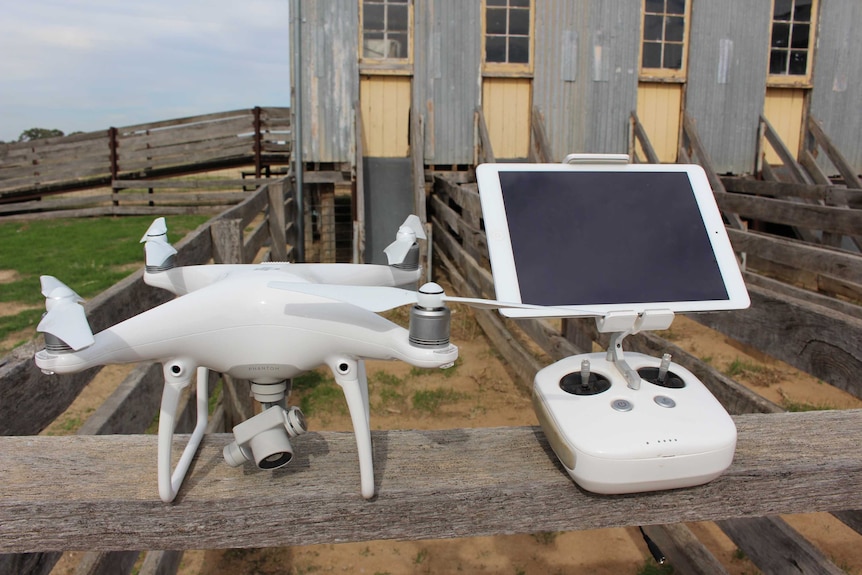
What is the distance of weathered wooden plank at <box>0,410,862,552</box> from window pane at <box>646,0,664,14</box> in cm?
968

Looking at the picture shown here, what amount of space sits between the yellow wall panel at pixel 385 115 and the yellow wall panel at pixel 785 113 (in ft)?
19.0

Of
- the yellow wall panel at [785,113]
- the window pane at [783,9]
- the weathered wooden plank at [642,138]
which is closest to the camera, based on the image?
the weathered wooden plank at [642,138]

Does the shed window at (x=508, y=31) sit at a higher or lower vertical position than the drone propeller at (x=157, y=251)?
higher

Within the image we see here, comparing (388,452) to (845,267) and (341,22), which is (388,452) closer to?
(845,267)

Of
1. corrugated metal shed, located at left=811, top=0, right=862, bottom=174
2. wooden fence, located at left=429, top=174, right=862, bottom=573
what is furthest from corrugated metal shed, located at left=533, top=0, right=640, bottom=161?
wooden fence, located at left=429, top=174, right=862, bottom=573

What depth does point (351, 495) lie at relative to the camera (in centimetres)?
127

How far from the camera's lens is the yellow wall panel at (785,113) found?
1035 centimetres

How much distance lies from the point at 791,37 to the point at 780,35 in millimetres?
Result: 176

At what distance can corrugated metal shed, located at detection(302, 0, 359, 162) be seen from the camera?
901cm

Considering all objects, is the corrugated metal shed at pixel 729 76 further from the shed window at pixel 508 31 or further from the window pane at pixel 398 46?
the window pane at pixel 398 46

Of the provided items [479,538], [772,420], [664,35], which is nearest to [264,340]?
[772,420]

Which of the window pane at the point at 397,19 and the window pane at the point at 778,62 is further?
the window pane at the point at 778,62

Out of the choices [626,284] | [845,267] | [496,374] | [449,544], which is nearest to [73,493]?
[626,284]

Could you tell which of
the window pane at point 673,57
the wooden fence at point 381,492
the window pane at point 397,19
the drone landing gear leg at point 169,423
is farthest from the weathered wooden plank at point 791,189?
the drone landing gear leg at point 169,423
